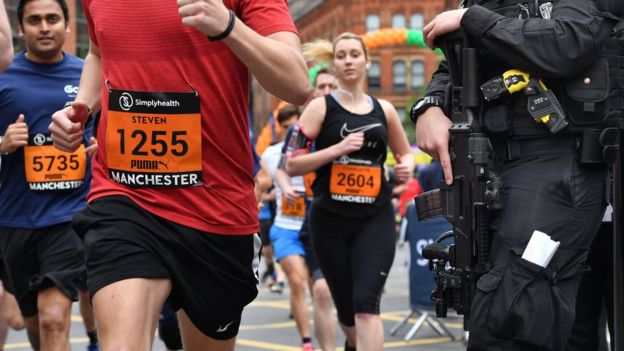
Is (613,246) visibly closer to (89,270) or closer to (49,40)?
(89,270)

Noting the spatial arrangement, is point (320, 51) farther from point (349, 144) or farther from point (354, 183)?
point (354, 183)

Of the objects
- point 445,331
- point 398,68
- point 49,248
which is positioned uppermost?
point 49,248

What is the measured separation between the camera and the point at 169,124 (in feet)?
13.8

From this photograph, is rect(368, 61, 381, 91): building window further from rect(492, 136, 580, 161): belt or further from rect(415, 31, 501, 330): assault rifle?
rect(492, 136, 580, 161): belt

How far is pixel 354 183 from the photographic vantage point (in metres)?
7.61

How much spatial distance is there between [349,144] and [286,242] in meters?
2.65

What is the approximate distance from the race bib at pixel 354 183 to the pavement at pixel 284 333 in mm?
2373

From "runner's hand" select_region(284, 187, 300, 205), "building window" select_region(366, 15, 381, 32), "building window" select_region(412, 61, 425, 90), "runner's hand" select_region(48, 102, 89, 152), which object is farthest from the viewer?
"building window" select_region(412, 61, 425, 90)

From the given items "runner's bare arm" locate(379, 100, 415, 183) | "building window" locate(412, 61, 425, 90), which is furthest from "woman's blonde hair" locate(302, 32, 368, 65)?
"building window" locate(412, 61, 425, 90)

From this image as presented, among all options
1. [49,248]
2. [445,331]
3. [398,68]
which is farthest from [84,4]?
[398,68]

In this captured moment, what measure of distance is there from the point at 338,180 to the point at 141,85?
355 cm

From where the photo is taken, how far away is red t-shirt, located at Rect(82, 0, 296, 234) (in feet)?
13.7

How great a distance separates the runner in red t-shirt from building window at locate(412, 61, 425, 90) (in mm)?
94646

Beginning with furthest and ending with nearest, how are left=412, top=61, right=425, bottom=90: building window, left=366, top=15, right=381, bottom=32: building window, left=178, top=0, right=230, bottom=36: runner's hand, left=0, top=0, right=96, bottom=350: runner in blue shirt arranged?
left=412, top=61, right=425, bottom=90: building window, left=366, top=15, right=381, bottom=32: building window, left=0, top=0, right=96, bottom=350: runner in blue shirt, left=178, top=0, right=230, bottom=36: runner's hand
